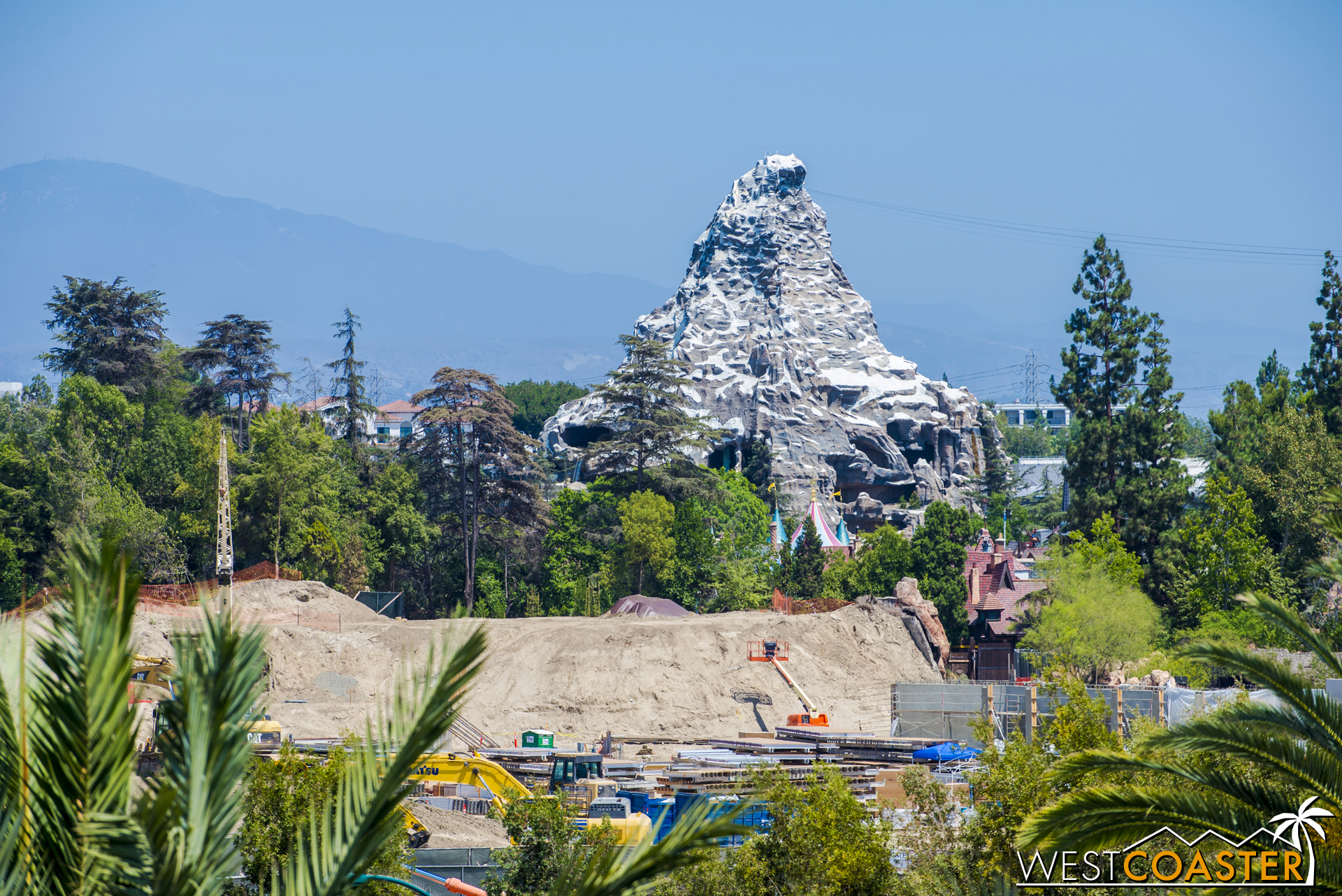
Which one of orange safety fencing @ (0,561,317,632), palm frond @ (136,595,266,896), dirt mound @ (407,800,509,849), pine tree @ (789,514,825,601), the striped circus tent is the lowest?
dirt mound @ (407,800,509,849)

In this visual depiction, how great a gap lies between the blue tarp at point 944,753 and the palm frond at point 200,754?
105 ft

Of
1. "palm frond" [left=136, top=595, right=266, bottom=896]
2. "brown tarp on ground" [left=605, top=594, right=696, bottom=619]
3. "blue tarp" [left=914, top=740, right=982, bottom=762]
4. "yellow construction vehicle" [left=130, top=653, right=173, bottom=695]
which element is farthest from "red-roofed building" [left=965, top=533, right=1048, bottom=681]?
"palm frond" [left=136, top=595, right=266, bottom=896]

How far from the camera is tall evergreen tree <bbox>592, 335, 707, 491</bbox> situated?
76.4 meters

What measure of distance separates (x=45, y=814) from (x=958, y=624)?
63.1 m

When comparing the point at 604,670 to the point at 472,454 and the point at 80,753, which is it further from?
the point at 80,753

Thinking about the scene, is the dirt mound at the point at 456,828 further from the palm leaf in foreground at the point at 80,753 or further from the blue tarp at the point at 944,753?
the palm leaf in foreground at the point at 80,753

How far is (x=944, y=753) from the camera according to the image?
36906 millimetres

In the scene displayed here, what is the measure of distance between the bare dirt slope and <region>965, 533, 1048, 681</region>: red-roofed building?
4.50 meters

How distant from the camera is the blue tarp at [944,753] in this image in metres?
36.5

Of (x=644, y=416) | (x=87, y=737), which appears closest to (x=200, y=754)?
(x=87, y=737)

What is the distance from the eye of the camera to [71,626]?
5.97m

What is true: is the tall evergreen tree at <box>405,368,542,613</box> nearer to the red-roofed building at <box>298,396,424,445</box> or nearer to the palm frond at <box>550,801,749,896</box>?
the red-roofed building at <box>298,396,424,445</box>

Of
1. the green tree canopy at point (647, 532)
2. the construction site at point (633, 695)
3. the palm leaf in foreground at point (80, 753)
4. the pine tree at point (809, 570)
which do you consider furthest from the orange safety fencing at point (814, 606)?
the palm leaf in foreground at point (80, 753)

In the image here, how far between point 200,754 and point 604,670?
154ft
